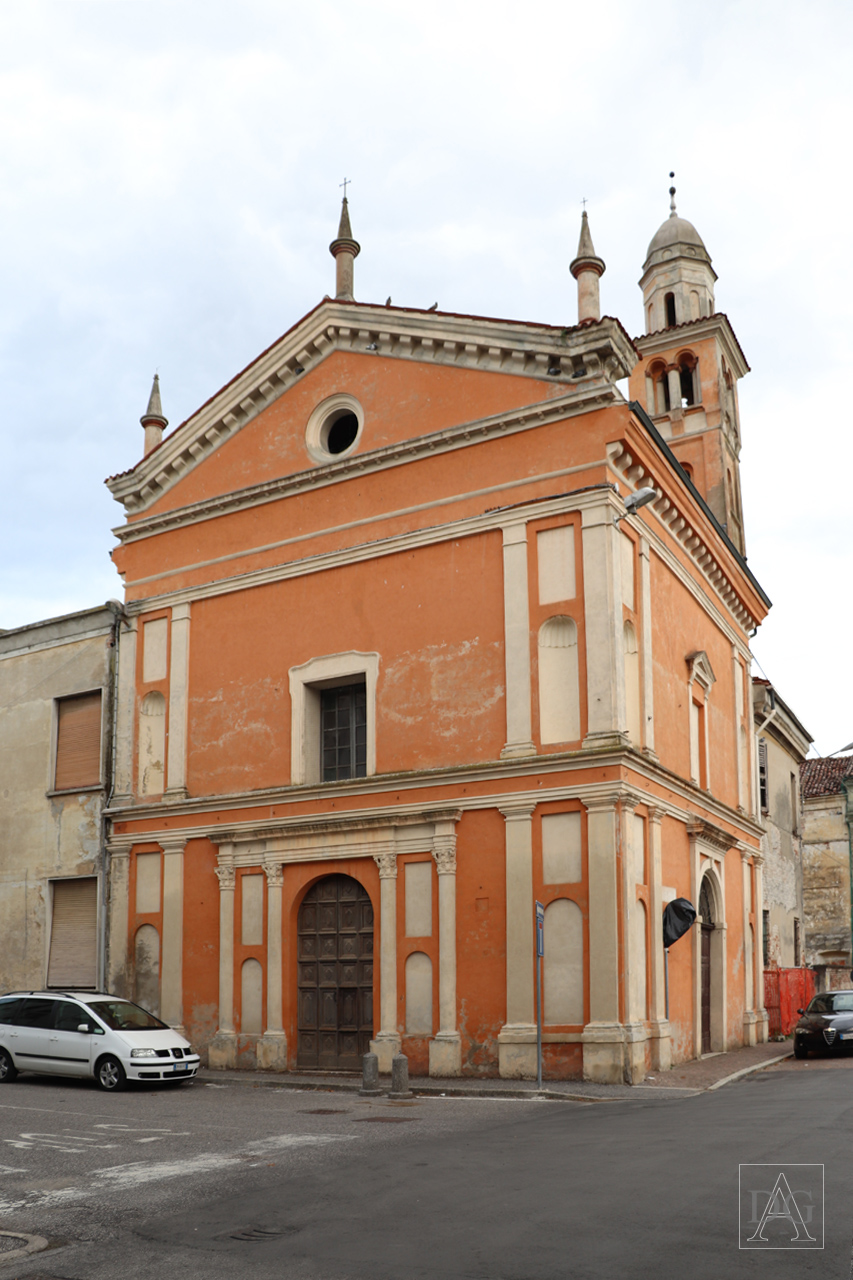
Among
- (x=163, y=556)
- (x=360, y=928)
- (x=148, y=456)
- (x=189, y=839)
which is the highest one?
(x=148, y=456)

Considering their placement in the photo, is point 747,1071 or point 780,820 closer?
point 747,1071

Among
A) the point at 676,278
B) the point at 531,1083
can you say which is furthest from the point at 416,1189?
the point at 676,278

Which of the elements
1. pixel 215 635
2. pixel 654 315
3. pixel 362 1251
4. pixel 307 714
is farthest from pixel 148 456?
pixel 362 1251

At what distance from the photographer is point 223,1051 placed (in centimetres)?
1972

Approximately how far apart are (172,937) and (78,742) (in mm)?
4733

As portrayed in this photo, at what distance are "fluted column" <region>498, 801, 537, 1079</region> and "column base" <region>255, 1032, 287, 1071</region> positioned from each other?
4.09 metres

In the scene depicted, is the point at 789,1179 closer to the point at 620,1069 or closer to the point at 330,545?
the point at 620,1069

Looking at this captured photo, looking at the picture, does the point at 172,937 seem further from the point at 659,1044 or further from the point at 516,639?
the point at 659,1044

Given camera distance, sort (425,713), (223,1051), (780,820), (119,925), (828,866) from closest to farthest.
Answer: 1. (425,713)
2. (223,1051)
3. (119,925)
4. (780,820)
5. (828,866)

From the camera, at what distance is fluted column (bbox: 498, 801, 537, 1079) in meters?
16.6

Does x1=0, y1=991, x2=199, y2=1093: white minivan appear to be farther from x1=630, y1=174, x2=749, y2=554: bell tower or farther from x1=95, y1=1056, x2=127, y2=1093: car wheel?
x1=630, y1=174, x2=749, y2=554: bell tower

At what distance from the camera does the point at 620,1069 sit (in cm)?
1594

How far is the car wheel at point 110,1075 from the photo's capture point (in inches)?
645

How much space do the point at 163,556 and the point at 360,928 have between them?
331 inches
